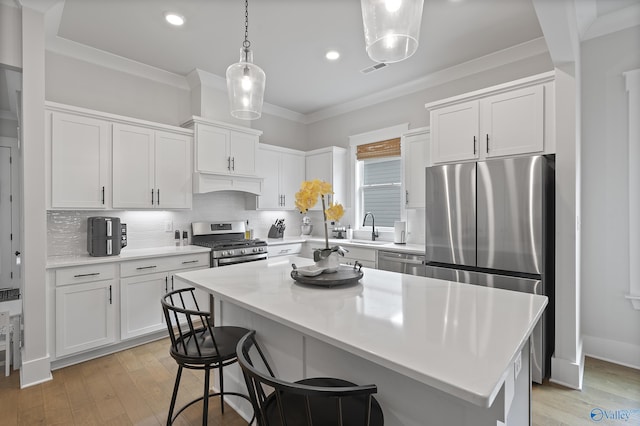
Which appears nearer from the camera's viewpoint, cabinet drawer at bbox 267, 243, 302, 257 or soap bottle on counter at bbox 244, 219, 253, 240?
cabinet drawer at bbox 267, 243, 302, 257

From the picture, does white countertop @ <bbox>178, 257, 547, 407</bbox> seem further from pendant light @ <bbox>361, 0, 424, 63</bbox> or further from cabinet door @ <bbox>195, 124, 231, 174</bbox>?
cabinet door @ <bbox>195, 124, 231, 174</bbox>

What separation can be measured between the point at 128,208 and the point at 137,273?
2.31 ft

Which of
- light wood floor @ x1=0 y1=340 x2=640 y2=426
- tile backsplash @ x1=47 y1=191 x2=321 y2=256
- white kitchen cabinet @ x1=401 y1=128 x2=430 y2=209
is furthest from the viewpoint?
white kitchen cabinet @ x1=401 y1=128 x2=430 y2=209

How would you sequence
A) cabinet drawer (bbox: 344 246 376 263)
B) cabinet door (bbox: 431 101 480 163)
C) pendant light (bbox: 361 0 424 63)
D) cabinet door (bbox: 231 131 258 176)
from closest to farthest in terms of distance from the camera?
1. pendant light (bbox: 361 0 424 63)
2. cabinet door (bbox: 431 101 480 163)
3. cabinet drawer (bbox: 344 246 376 263)
4. cabinet door (bbox: 231 131 258 176)

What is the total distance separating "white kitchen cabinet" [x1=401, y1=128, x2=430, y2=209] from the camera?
12.5 ft

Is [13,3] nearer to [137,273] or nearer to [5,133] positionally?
[137,273]

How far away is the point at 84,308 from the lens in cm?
287

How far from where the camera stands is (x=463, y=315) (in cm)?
131

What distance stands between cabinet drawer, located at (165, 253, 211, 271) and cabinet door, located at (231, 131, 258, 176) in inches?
46.5

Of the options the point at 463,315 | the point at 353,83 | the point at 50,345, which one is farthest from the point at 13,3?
the point at 463,315

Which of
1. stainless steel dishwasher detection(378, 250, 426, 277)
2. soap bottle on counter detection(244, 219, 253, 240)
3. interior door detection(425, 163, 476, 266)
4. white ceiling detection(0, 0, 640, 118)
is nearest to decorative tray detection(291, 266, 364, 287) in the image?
interior door detection(425, 163, 476, 266)

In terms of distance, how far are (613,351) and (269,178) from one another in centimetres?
427

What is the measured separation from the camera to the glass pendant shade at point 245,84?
1.96 m

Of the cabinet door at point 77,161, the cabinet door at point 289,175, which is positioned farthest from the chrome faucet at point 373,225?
the cabinet door at point 77,161
